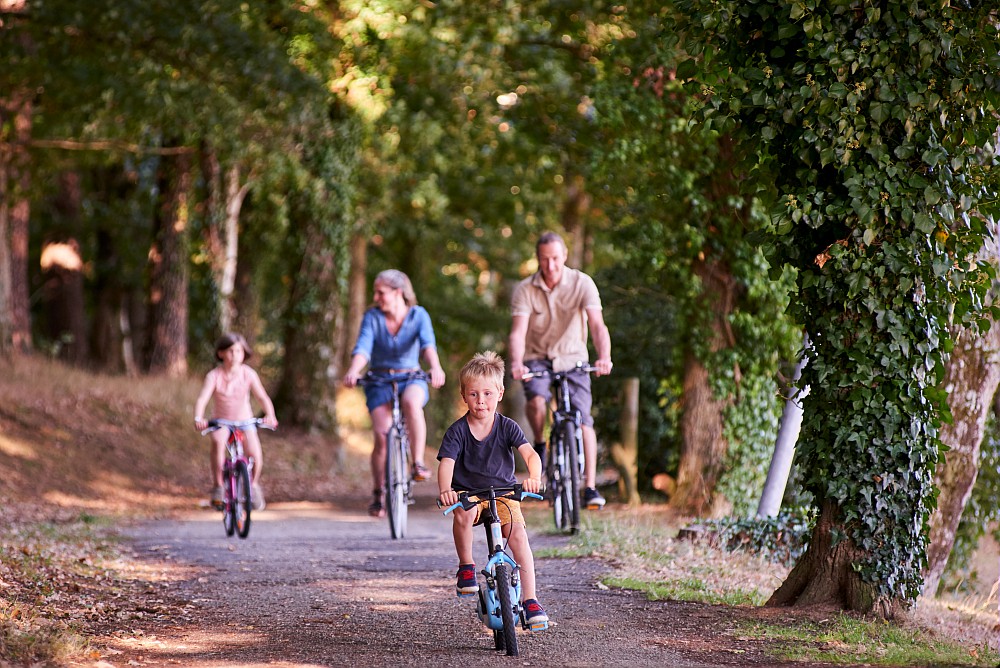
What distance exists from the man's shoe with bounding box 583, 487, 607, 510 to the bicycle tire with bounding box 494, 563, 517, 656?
12.6 ft

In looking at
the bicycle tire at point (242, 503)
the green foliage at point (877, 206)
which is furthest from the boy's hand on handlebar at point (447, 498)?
the bicycle tire at point (242, 503)

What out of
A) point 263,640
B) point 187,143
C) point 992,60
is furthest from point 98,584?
point 187,143

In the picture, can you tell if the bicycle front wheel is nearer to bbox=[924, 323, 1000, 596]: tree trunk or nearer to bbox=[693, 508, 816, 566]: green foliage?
bbox=[693, 508, 816, 566]: green foliage

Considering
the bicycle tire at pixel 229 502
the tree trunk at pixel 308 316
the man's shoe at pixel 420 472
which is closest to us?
the man's shoe at pixel 420 472

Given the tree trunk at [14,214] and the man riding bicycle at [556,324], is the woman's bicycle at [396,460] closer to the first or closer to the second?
the man riding bicycle at [556,324]

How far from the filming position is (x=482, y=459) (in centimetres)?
600

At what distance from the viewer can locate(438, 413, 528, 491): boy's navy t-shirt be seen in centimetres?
598

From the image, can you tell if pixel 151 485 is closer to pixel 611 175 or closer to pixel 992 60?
pixel 611 175

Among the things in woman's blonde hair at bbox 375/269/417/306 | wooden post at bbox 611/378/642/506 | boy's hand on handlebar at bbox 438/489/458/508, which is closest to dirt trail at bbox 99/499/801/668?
boy's hand on handlebar at bbox 438/489/458/508

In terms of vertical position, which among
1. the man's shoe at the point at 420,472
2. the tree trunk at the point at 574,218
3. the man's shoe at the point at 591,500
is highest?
the tree trunk at the point at 574,218

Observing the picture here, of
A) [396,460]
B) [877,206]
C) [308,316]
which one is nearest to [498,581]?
[877,206]

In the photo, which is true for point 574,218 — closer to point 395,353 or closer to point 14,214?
point 14,214

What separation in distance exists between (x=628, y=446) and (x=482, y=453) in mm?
7918

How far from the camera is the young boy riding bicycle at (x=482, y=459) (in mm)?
5930
